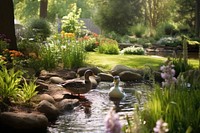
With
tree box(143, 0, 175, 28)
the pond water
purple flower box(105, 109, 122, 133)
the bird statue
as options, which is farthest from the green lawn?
tree box(143, 0, 175, 28)

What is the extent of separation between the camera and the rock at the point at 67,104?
25.9 ft

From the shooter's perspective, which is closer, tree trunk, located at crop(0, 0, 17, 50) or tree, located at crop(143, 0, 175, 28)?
tree trunk, located at crop(0, 0, 17, 50)

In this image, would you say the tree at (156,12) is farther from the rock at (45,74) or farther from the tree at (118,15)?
the rock at (45,74)

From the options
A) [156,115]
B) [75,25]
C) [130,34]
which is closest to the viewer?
[156,115]

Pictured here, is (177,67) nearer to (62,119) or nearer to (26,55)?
(26,55)

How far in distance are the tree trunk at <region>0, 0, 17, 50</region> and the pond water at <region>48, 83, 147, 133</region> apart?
4.30 meters

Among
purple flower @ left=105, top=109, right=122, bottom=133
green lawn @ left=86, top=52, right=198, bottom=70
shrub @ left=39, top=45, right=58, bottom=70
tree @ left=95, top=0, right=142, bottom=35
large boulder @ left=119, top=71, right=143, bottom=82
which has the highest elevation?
tree @ left=95, top=0, right=142, bottom=35

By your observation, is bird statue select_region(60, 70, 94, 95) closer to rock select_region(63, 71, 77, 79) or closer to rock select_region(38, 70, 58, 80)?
rock select_region(38, 70, 58, 80)

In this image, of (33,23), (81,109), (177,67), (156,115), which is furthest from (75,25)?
(156,115)

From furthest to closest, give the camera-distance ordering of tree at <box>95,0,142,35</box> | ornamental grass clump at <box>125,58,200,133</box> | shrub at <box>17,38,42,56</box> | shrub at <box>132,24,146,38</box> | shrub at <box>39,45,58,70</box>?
tree at <box>95,0,142,35</box>, shrub at <box>132,24,146,38</box>, shrub at <box>17,38,42,56</box>, shrub at <box>39,45,58,70</box>, ornamental grass clump at <box>125,58,200,133</box>

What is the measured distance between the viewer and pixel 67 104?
804 cm

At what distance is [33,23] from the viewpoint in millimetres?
23703

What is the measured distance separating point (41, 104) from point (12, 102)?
626 millimetres

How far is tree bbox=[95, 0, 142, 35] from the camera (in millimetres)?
32219
